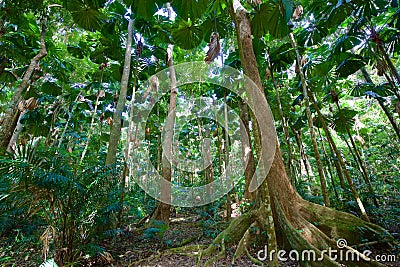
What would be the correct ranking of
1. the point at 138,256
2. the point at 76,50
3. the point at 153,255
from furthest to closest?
the point at 76,50
the point at 138,256
the point at 153,255

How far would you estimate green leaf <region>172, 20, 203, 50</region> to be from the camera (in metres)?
6.26

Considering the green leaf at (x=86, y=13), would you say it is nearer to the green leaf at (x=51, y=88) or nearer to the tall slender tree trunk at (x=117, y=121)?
the tall slender tree trunk at (x=117, y=121)

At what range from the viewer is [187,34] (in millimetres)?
6508

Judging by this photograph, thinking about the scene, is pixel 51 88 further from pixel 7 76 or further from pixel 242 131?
pixel 242 131

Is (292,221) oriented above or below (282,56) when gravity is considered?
below

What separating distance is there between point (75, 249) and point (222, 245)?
276cm

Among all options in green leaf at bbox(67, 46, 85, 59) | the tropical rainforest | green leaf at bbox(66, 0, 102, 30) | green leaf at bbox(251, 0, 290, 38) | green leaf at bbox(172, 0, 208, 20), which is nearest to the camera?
the tropical rainforest

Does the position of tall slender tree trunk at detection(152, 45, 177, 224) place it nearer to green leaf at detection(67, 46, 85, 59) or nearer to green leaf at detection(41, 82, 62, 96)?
green leaf at detection(67, 46, 85, 59)

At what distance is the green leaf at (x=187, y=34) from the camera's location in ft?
20.5

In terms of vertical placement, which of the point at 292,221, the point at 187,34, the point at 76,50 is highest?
the point at 76,50

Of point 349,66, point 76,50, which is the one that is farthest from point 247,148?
point 76,50

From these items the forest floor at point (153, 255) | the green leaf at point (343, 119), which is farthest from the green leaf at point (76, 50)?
the green leaf at point (343, 119)

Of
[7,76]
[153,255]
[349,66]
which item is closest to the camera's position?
[153,255]

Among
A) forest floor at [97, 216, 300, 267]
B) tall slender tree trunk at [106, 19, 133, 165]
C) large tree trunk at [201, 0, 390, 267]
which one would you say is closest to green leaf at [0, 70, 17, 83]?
tall slender tree trunk at [106, 19, 133, 165]
